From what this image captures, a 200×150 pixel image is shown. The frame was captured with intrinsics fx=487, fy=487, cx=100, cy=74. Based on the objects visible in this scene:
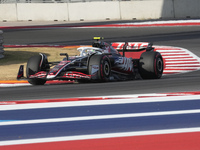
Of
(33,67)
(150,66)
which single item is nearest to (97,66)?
(33,67)

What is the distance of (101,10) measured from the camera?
30.8 metres

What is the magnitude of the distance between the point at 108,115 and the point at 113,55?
4551mm

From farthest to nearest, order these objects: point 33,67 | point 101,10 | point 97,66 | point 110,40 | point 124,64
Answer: point 101,10 < point 110,40 < point 124,64 < point 33,67 < point 97,66

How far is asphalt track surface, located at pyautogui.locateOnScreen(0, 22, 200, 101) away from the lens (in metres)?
8.68

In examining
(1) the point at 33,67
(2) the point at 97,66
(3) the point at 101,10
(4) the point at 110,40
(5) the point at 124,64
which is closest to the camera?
(2) the point at 97,66

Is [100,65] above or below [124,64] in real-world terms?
above

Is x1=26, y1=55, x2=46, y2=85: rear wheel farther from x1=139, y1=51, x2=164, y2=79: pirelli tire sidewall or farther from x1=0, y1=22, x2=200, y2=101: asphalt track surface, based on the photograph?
x1=139, y1=51, x2=164, y2=79: pirelli tire sidewall

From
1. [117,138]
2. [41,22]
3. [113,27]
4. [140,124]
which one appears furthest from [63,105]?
[41,22]

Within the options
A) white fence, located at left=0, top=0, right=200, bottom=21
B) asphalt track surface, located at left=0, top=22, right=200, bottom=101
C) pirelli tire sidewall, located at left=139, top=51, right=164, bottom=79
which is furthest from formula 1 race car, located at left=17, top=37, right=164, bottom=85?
white fence, located at left=0, top=0, right=200, bottom=21

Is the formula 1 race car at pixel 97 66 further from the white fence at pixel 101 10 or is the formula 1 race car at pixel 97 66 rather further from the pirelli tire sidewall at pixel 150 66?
the white fence at pixel 101 10

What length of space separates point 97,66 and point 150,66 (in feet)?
5.29

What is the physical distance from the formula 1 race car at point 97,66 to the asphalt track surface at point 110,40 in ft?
0.76

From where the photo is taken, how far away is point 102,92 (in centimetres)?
857

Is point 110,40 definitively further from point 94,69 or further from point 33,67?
point 94,69
